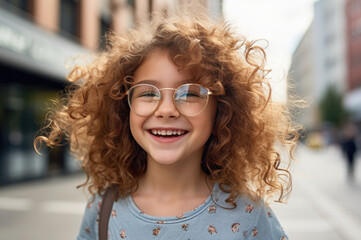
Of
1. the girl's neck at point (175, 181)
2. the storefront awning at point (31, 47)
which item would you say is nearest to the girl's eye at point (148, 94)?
the girl's neck at point (175, 181)

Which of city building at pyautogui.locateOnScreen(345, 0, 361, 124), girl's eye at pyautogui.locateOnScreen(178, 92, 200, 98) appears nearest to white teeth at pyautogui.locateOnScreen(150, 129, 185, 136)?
girl's eye at pyautogui.locateOnScreen(178, 92, 200, 98)

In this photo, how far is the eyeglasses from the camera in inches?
57.6

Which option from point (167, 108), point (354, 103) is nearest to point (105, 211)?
point (167, 108)

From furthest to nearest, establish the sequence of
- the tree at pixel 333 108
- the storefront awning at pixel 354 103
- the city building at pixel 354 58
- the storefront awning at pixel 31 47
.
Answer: the tree at pixel 333 108 → the city building at pixel 354 58 → the storefront awning at pixel 354 103 → the storefront awning at pixel 31 47

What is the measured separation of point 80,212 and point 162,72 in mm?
5729

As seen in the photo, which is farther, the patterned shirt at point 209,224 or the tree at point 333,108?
the tree at point 333,108

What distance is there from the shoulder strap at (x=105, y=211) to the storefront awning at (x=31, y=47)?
6.35 m

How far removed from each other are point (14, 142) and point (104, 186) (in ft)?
32.0

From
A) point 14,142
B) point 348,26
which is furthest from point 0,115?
point 348,26

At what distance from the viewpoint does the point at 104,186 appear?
1.82 m

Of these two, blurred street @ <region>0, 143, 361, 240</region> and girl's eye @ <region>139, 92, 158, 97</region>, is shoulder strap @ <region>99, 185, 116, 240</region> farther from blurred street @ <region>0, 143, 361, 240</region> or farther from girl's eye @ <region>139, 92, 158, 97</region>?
blurred street @ <region>0, 143, 361, 240</region>

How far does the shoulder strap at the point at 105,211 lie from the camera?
1576 millimetres

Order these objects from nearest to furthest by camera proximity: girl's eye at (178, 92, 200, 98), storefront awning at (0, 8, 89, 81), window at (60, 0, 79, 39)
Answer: girl's eye at (178, 92, 200, 98) → storefront awning at (0, 8, 89, 81) → window at (60, 0, 79, 39)

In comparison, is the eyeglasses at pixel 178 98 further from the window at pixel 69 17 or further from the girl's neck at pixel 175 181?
the window at pixel 69 17
